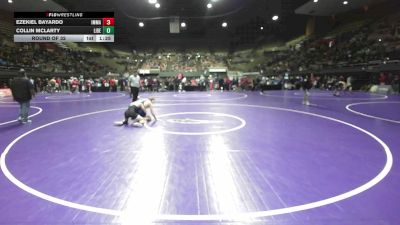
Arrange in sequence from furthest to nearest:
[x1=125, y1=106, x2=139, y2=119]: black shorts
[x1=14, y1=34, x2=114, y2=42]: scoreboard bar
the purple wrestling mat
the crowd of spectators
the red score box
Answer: the crowd of spectators, the red score box, [x1=14, y1=34, x2=114, y2=42]: scoreboard bar, [x1=125, y1=106, x2=139, y2=119]: black shorts, the purple wrestling mat

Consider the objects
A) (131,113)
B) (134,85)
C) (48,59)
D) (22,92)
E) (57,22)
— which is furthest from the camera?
(48,59)

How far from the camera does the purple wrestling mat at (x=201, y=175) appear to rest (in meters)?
3.04

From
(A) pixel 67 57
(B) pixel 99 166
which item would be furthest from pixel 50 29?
(A) pixel 67 57

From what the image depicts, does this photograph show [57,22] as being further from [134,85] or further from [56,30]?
[134,85]

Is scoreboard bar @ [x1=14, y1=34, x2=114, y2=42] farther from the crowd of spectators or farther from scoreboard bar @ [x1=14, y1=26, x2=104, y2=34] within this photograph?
the crowd of spectators

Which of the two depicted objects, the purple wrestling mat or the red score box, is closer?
the purple wrestling mat

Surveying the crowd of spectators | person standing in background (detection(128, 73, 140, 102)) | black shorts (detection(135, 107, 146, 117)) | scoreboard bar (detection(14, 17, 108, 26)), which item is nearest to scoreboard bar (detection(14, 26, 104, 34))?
scoreboard bar (detection(14, 17, 108, 26))

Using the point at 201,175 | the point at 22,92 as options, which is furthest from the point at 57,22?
the point at 201,175
